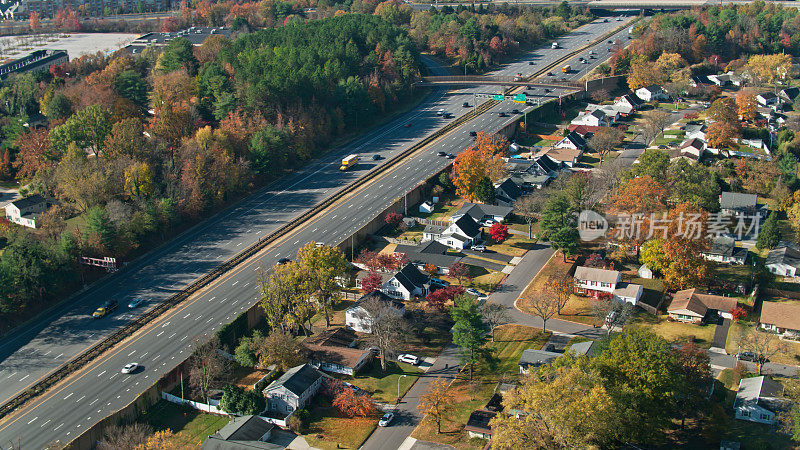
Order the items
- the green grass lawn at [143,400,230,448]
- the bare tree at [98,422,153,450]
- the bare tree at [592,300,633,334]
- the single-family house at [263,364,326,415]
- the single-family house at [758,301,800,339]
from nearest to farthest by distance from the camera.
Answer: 1. the bare tree at [98,422,153,450]
2. the green grass lawn at [143,400,230,448]
3. the single-family house at [263,364,326,415]
4. the single-family house at [758,301,800,339]
5. the bare tree at [592,300,633,334]

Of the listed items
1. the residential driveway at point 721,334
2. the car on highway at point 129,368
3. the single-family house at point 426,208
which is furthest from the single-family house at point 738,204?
the car on highway at point 129,368

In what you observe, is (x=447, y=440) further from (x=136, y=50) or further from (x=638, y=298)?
(x=136, y=50)

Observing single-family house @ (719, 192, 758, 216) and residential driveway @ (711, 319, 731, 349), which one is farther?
single-family house @ (719, 192, 758, 216)

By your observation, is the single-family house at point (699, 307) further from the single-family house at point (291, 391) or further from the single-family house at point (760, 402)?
the single-family house at point (291, 391)

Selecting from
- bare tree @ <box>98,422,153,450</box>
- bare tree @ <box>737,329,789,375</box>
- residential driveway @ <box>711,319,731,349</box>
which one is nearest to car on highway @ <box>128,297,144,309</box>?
bare tree @ <box>98,422,153,450</box>

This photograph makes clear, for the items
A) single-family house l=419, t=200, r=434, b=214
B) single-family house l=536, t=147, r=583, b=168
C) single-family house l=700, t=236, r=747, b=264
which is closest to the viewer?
single-family house l=700, t=236, r=747, b=264

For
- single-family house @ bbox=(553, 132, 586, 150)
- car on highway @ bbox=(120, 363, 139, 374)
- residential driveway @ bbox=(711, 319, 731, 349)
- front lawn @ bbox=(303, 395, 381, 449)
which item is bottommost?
residential driveway @ bbox=(711, 319, 731, 349)

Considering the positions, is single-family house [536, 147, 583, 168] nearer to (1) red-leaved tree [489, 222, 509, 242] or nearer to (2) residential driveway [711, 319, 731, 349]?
(1) red-leaved tree [489, 222, 509, 242]

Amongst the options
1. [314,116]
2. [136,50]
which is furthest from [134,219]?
[136,50]
